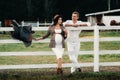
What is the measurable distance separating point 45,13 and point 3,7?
28.5ft

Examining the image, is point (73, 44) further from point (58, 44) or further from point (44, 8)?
point (44, 8)

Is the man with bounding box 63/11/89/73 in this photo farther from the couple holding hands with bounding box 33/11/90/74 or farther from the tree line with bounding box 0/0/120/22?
the tree line with bounding box 0/0/120/22

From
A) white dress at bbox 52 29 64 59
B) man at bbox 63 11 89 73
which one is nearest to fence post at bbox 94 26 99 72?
man at bbox 63 11 89 73

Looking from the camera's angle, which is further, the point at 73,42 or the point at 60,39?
the point at 73,42

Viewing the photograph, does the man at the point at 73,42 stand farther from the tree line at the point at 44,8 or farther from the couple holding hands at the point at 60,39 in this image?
the tree line at the point at 44,8

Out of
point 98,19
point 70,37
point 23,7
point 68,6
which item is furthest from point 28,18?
point 70,37

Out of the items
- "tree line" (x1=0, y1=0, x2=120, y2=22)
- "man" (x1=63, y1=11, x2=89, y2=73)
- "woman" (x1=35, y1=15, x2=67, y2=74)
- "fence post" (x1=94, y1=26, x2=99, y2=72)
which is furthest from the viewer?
"tree line" (x1=0, y1=0, x2=120, y2=22)

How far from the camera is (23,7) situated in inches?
3378

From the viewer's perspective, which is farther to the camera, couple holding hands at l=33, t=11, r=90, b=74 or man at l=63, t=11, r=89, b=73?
man at l=63, t=11, r=89, b=73

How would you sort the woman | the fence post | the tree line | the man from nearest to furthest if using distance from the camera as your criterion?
the woman < the man < the fence post < the tree line

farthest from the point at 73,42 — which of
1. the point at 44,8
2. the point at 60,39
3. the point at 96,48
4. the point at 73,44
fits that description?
the point at 44,8

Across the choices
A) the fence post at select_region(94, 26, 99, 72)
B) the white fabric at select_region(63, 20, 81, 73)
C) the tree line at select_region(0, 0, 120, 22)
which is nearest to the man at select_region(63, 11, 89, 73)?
the white fabric at select_region(63, 20, 81, 73)

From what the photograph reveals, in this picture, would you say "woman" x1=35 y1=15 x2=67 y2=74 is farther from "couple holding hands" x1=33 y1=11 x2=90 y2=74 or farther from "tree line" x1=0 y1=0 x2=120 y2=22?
"tree line" x1=0 y1=0 x2=120 y2=22

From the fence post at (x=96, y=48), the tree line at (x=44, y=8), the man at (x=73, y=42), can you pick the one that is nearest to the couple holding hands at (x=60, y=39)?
the man at (x=73, y=42)
